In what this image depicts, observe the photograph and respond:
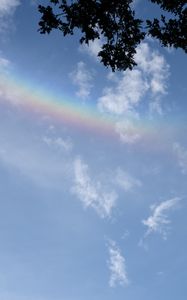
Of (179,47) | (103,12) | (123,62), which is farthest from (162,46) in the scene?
(103,12)

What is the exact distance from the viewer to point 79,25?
582 inches

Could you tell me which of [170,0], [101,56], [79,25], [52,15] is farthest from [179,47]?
[52,15]

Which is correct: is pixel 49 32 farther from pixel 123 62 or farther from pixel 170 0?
pixel 170 0

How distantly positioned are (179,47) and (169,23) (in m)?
1.01

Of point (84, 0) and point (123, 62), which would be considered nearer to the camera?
point (84, 0)

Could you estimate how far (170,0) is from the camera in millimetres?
14312

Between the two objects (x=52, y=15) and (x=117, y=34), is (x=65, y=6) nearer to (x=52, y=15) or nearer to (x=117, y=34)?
(x=52, y=15)

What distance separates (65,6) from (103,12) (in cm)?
146

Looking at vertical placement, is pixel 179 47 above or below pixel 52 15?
below

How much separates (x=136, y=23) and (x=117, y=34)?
2.91 ft

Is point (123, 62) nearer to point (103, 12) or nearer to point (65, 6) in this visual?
point (103, 12)

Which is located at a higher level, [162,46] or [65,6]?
[65,6]

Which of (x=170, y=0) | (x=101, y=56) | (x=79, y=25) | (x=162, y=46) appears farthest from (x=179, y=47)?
(x=79, y=25)

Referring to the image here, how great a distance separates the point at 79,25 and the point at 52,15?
1.09 m
